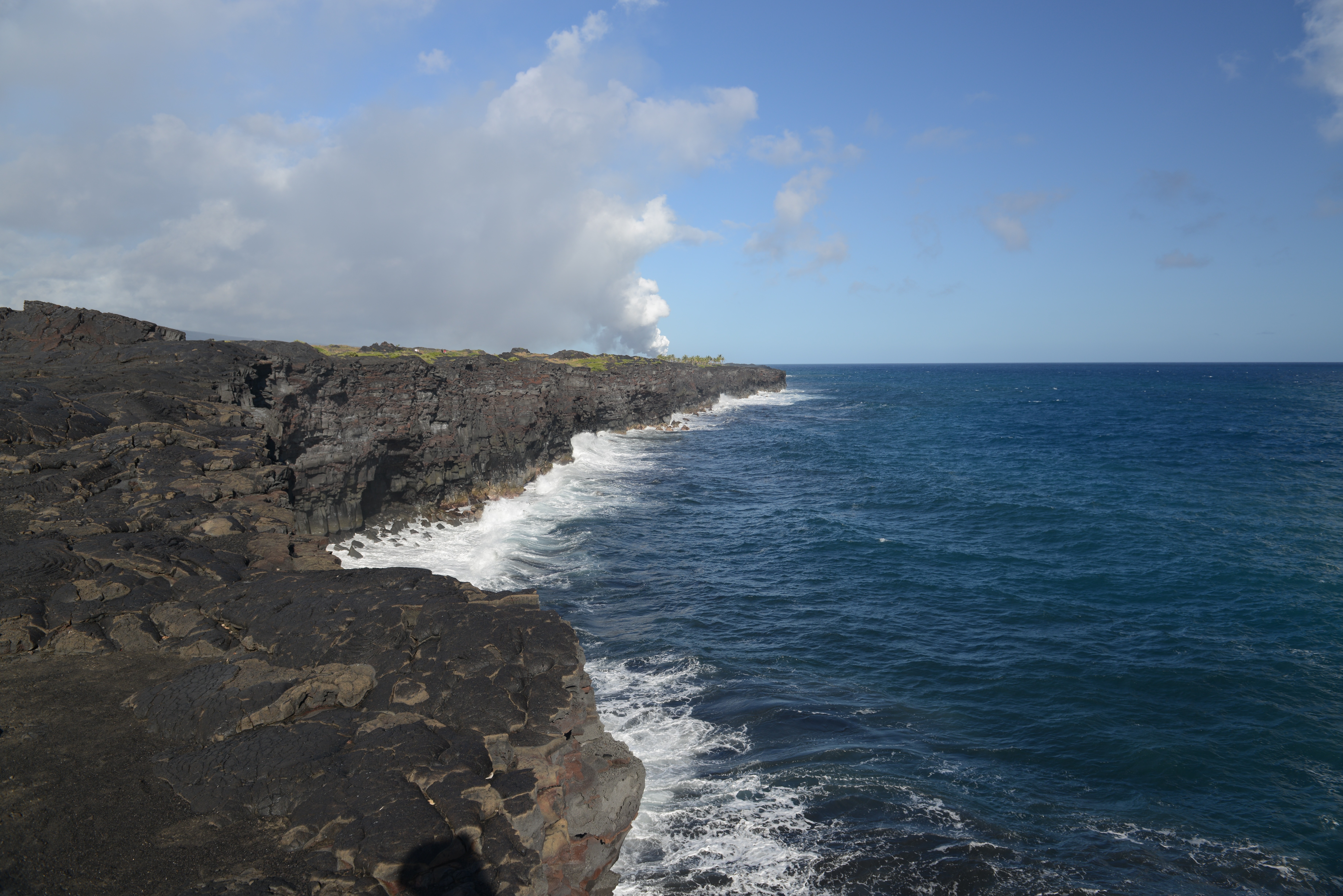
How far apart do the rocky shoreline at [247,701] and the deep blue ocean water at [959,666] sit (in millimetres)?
5861

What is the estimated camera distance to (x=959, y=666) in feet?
80.4

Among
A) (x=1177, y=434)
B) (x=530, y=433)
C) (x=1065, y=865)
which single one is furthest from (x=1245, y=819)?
(x=1177, y=434)

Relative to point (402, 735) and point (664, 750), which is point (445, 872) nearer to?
point (402, 735)

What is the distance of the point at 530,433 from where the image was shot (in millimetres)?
50188

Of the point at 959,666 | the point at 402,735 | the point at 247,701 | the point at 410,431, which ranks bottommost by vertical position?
the point at 959,666

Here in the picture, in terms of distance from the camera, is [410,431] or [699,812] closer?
[699,812]

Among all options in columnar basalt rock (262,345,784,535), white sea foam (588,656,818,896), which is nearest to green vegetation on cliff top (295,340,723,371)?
columnar basalt rock (262,345,784,535)

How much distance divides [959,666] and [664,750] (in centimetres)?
1207

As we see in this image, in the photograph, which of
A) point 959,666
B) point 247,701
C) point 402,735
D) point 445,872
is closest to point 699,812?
point 402,735

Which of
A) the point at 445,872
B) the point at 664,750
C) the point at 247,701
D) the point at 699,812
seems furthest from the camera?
the point at 664,750

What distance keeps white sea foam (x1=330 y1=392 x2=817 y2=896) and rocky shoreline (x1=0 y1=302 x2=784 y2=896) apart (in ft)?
15.3

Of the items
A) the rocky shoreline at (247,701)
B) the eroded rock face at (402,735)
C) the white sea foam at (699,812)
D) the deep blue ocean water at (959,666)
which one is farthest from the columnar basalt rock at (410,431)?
the eroded rock face at (402,735)

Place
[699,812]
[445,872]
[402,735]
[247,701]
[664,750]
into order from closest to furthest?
[445,872], [402,735], [247,701], [699,812], [664,750]

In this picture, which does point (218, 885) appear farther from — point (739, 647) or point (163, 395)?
point (163, 395)
